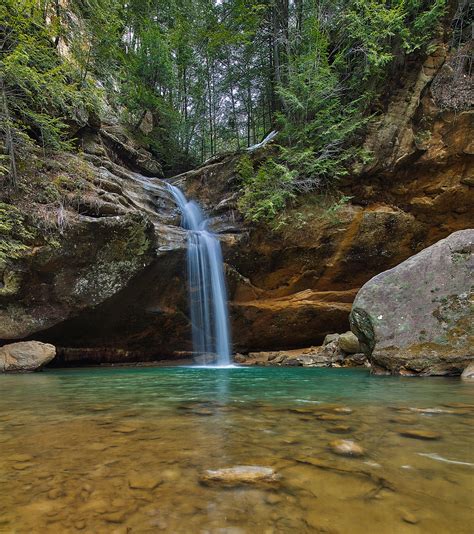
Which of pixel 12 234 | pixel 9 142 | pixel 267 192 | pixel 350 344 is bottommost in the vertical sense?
pixel 350 344

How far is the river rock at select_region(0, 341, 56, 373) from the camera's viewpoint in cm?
833

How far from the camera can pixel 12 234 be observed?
8461 millimetres

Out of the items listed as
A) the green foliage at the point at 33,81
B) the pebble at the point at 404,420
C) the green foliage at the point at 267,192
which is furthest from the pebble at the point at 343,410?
the green foliage at the point at 33,81

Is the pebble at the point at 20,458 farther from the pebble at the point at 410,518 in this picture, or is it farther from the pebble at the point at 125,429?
the pebble at the point at 410,518

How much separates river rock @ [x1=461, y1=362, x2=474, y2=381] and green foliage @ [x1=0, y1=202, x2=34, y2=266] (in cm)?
956

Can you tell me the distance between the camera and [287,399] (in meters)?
3.92

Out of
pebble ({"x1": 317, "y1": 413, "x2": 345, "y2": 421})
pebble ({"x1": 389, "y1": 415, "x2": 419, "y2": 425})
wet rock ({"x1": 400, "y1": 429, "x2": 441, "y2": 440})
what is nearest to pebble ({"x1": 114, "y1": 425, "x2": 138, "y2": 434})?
pebble ({"x1": 317, "y1": 413, "x2": 345, "y2": 421})

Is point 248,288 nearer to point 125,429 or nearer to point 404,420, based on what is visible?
point 404,420

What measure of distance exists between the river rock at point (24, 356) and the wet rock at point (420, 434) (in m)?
8.92

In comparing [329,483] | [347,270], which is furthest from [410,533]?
→ [347,270]

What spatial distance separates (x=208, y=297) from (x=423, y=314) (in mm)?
6969

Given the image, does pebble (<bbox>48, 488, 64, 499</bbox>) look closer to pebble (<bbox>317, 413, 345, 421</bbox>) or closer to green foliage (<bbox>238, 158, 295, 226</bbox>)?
pebble (<bbox>317, 413, 345, 421</bbox>)

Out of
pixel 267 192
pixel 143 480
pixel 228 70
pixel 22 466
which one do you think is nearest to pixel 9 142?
pixel 267 192

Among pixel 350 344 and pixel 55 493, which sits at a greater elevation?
pixel 55 493
